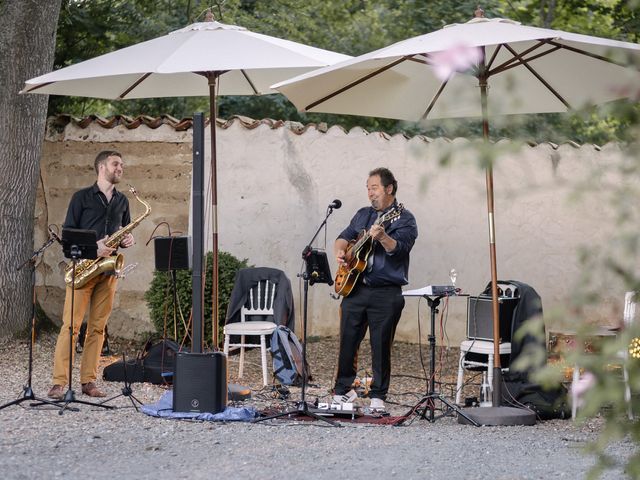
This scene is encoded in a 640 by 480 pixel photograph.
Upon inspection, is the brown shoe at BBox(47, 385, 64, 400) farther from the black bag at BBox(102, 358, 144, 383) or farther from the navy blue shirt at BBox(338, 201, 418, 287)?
the navy blue shirt at BBox(338, 201, 418, 287)

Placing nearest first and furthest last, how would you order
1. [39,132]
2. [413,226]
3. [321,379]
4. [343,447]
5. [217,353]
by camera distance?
[343,447], [217,353], [413,226], [321,379], [39,132]

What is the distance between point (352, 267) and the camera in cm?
735

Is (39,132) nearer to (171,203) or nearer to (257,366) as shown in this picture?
(171,203)

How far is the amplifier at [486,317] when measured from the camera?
7.70 metres

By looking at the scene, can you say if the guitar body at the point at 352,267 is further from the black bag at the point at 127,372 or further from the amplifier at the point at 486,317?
the black bag at the point at 127,372

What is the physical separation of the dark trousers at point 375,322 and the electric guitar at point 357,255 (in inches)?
3.8

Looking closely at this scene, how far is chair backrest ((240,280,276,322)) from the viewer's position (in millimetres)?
9023

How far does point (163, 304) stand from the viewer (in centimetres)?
955

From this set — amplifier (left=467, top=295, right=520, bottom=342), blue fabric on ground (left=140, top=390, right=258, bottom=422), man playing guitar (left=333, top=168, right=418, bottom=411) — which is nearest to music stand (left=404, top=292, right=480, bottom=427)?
man playing guitar (left=333, top=168, right=418, bottom=411)

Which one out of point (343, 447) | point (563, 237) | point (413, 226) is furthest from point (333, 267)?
point (343, 447)

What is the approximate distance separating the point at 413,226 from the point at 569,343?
1.45m

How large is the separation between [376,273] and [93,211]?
83.0 inches

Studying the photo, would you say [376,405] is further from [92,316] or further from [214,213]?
[92,316]

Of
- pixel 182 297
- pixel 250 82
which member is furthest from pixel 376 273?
pixel 182 297
